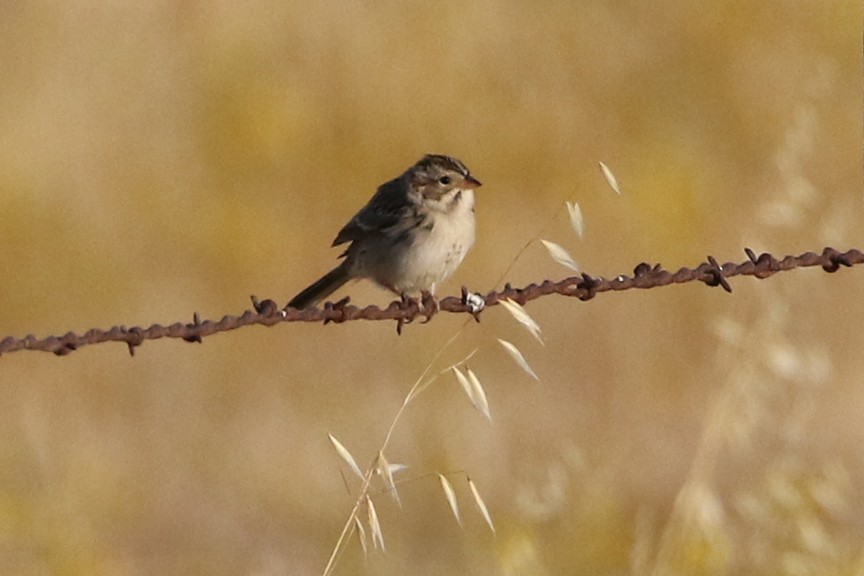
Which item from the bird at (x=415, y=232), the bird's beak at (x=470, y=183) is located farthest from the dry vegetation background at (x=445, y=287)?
the bird's beak at (x=470, y=183)

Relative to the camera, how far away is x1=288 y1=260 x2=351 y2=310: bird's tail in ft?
26.2

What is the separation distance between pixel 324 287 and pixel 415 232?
64 centimetres

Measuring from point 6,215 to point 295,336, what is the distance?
245cm

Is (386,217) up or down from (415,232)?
up

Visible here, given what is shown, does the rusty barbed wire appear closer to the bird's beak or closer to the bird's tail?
the bird's beak

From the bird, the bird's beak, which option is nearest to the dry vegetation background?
the bird

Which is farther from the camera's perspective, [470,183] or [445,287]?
[445,287]

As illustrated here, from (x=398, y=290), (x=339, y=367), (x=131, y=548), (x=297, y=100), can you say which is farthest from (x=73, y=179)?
(x=398, y=290)

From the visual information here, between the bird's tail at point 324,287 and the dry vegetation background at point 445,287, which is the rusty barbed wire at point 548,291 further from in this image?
the bird's tail at point 324,287

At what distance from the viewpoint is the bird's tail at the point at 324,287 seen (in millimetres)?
7988

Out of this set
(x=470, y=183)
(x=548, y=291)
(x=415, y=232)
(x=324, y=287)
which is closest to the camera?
(x=548, y=291)

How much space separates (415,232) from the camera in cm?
759

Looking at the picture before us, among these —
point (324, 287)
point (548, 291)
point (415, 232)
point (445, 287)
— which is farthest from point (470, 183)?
point (445, 287)

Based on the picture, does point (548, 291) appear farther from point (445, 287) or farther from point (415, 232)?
point (445, 287)
